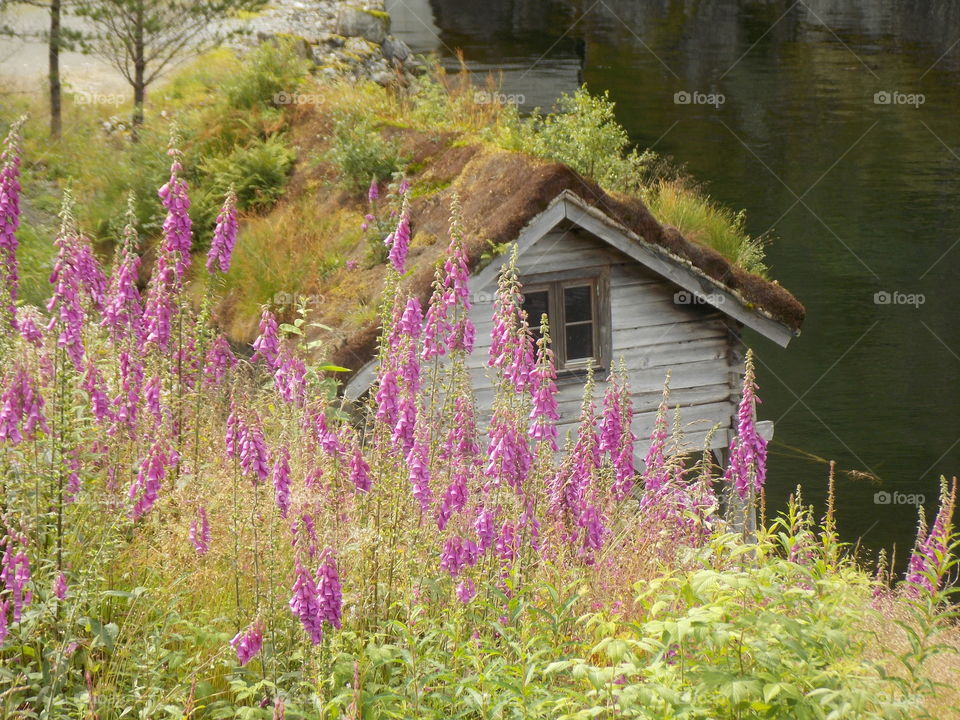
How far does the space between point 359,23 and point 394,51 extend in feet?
3.99

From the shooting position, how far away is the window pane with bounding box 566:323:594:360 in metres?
12.1

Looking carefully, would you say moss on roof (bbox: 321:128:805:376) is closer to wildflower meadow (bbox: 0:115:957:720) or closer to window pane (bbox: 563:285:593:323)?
window pane (bbox: 563:285:593:323)

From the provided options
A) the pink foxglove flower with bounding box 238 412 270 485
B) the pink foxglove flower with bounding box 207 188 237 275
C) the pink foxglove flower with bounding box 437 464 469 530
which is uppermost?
the pink foxglove flower with bounding box 207 188 237 275

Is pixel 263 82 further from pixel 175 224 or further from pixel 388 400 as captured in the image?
pixel 388 400

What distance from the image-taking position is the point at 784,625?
3.41 m

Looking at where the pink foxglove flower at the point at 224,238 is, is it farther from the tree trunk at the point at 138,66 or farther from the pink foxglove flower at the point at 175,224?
the tree trunk at the point at 138,66

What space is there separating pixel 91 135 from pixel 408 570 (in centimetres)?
1878

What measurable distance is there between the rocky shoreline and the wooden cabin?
16.0 meters

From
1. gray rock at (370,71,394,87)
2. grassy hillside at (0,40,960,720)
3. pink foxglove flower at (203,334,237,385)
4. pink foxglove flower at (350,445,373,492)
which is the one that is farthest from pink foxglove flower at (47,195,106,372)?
gray rock at (370,71,394,87)

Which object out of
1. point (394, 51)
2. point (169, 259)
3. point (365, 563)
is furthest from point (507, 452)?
point (394, 51)

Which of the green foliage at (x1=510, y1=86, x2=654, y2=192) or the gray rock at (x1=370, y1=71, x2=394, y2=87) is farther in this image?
the gray rock at (x1=370, y1=71, x2=394, y2=87)

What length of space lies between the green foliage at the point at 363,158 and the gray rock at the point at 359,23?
60.4 ft

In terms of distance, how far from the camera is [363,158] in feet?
41.1

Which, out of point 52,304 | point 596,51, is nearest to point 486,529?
point 52,304
